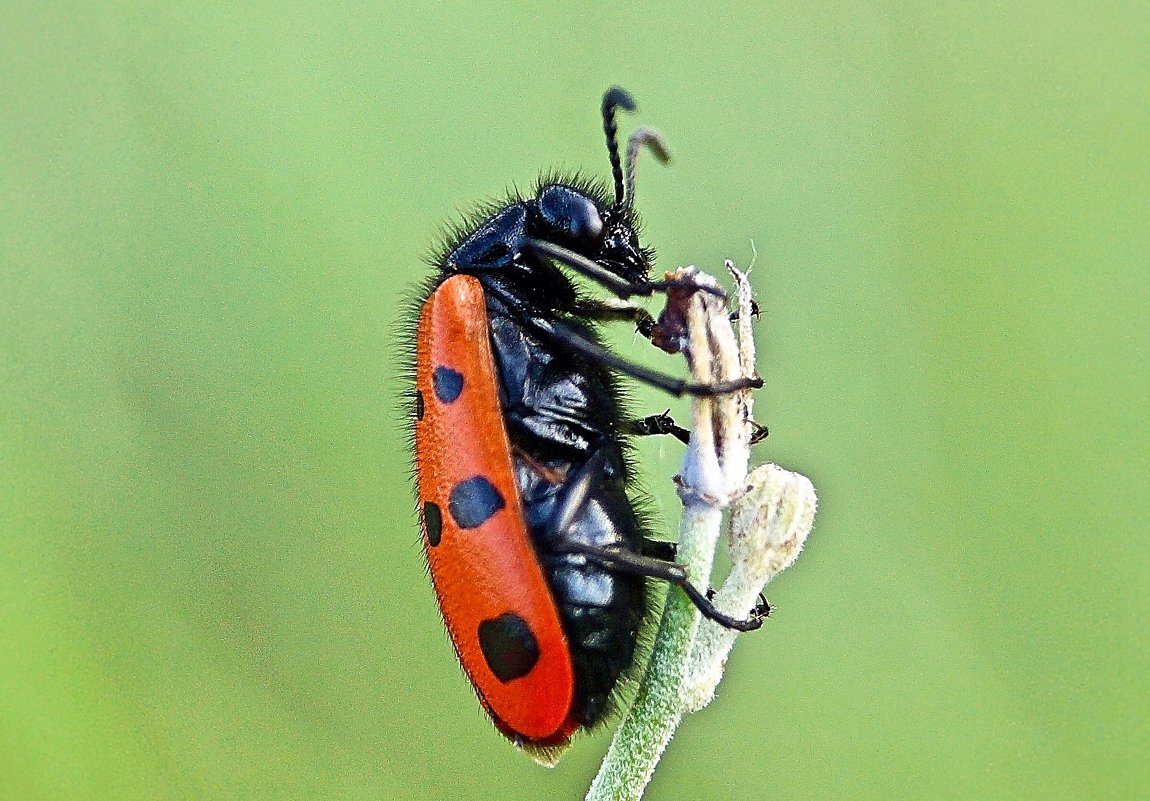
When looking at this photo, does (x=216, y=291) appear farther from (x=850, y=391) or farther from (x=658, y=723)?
(x=658, y=723)

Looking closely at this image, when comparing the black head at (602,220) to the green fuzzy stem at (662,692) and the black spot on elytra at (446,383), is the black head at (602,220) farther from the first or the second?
the green fuzzy stem at (662,692)

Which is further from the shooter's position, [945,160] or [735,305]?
[945,160]

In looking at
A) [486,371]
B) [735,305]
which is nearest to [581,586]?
[486,371]

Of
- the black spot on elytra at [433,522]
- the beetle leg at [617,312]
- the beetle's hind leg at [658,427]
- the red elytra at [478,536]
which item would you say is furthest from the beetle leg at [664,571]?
the beetle leg at [617,312]

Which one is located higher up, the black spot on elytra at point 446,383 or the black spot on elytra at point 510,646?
the black spot on elytra at point 446,383

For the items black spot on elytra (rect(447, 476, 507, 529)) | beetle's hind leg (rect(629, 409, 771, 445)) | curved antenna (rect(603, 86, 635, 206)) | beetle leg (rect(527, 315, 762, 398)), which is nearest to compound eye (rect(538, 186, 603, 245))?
curved antenna (rect(603, 86, 635, 206))

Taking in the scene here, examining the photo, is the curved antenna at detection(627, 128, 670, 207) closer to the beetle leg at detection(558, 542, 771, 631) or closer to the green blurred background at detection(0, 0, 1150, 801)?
the green blurred background at detection(0, 0, 1150, 801)

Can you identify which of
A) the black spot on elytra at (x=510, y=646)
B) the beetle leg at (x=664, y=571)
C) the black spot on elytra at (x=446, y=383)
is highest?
the black spot on elytra at (x=446, y=383)
